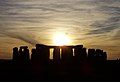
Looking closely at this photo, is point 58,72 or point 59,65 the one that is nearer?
point 58,72

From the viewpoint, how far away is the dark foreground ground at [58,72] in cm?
4931

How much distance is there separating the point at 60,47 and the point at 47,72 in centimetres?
693

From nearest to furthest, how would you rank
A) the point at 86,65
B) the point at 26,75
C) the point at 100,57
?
1. the point at 26,75
2. the point at 86,65
3. the point at 100,57

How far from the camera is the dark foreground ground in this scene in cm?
4931

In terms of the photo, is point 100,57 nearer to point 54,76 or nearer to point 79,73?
point 79,73

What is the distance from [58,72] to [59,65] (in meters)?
2.29

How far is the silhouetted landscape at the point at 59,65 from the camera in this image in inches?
1965

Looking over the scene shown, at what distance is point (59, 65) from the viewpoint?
174 feet

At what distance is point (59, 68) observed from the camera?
171 ft

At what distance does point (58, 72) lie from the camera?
168 feet

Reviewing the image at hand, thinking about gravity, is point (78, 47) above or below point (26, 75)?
above

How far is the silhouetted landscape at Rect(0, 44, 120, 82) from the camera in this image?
164ft

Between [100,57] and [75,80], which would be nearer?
[75,80]

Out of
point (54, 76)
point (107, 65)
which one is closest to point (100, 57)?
point (107, 65)
